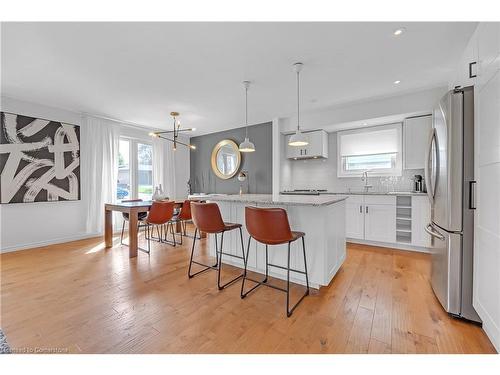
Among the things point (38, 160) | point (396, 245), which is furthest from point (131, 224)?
point (396, 245)

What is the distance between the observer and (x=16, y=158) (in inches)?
144

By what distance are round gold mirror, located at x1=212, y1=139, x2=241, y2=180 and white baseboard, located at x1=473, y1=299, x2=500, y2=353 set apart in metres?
4.77

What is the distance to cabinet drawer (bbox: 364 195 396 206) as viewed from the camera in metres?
3.72

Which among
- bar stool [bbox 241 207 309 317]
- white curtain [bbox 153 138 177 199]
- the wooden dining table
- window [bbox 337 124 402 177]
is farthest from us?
white curtain [bbox 153 138 177 199]

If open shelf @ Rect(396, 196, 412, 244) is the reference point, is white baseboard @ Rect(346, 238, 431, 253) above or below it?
below

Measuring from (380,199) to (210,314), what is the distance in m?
3.27

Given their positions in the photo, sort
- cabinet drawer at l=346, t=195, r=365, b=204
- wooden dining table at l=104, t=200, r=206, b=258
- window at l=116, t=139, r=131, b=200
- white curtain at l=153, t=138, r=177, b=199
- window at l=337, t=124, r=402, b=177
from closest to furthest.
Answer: wooden dining table at l=104, t=200, r=206, b=258
cabinet drawer at l=346, t=195, r=365, b=204
window at l=337, t=124, r=402, b=177
window at l=116, t=139, r=131, b=200
white curtain at l=153, t=138, r=177, b=199

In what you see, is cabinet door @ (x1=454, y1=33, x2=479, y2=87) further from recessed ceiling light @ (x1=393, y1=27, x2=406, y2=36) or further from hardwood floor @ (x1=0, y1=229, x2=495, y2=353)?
hardwood floor @ (x1=0, y1=229, x2=495, y2=353)

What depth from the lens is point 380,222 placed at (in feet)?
12.5

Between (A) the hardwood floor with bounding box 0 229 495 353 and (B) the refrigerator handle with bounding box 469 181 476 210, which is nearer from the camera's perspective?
(A) the hardwood floor with bounding box 0 229 495 353

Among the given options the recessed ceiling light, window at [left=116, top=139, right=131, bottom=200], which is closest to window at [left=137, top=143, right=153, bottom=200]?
window at [left=116, top=139, right=131, bottom=200]

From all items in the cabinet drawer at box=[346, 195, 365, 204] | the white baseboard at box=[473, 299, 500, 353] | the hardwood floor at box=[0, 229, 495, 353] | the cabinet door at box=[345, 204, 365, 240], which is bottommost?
the hardwood floor at box=[0, 229, 495, 353]
